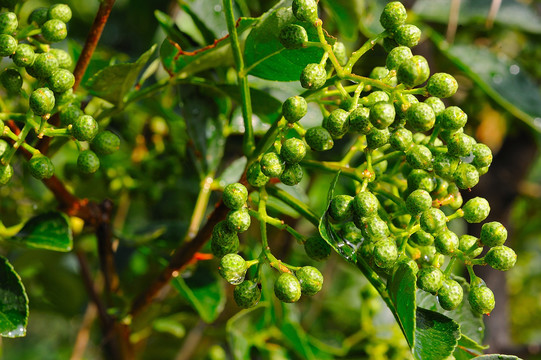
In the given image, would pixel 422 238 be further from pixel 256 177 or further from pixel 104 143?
pixel 104 143

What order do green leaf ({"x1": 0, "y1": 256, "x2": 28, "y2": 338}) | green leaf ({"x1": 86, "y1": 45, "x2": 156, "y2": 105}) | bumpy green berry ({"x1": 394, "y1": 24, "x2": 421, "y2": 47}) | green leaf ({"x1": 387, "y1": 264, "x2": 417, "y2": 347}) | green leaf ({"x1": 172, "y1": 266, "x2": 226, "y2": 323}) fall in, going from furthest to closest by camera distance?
1. green leaf ({"x1": 172, "y1": 266, "x2": 226, "y2": 323})
2. green leaf ({"x1": 86, "y1": 45, "x2": 156, "y2": 105})
3. green leaf ({"x1": 0, "y1": 256, "x2": 28, "y2": 338})
4. bumpy green berry ({"x1": 394, "y1": 24, "x2": 421, "y2": 47})
5. green leaf ({"x1": 387, "y1": 264, "x2": 417, "y2": 347})

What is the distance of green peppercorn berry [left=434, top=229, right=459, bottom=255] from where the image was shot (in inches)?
33.6

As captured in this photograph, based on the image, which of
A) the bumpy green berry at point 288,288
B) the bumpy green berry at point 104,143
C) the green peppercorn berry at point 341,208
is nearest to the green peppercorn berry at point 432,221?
the green peppercorn berry at point 341,208

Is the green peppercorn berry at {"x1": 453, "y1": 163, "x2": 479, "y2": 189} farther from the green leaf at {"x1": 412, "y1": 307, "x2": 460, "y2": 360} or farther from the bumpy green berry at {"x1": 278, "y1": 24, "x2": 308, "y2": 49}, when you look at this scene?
the bumpy green berry at {"x1": 278, "y1": 24, "x2": 308, "y2": 49}

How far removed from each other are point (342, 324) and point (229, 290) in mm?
844

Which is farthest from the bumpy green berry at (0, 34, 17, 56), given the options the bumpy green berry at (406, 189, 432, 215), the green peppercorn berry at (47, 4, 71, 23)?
the bumpy green berry at (406, 189, 432, 215)

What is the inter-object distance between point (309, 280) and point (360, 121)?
0.26 m

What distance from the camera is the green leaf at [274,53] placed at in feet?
3.26

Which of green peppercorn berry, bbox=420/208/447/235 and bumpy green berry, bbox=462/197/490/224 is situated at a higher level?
green peppercorn berry, bbox=420/208/447/235

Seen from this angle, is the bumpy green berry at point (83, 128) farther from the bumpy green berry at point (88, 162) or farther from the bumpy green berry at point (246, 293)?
the bumpy green berry at point (246, 293)

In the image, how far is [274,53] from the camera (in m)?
1.04

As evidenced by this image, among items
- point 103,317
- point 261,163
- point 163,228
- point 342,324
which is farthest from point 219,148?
point 342,324

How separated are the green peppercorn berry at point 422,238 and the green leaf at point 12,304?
70cm

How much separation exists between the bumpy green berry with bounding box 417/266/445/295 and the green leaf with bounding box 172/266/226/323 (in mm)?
694
